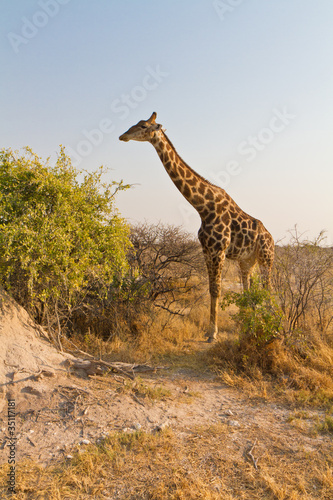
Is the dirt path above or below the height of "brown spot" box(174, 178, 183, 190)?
below

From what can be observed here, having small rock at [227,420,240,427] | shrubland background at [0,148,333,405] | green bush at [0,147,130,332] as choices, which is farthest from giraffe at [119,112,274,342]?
small rock at [227,420,240,427]

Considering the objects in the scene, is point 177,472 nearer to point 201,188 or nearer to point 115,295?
point 115,295

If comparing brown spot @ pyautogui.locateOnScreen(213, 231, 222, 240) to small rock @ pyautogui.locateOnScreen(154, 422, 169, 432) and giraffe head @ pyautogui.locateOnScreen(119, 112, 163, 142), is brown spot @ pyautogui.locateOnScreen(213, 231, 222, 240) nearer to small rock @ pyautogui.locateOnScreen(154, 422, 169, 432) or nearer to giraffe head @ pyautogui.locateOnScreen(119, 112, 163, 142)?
giraffe head @ pyautogui.locateOnScreen(119, 112, 163, 142)

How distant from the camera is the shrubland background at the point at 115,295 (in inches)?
199

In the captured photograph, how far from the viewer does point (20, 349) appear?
4.84m

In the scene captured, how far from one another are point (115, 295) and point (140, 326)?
896 mm

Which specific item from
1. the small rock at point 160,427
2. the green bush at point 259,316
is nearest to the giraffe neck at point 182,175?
the green bush at point 259,316

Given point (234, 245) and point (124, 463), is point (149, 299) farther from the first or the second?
point (124, 463)

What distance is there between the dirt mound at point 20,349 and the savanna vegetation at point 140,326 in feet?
0.86

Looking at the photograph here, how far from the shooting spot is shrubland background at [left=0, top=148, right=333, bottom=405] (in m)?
5.07

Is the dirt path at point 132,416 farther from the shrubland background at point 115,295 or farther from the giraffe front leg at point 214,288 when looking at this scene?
the giraffe front leg at point 214,288

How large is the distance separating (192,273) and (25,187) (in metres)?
5.87

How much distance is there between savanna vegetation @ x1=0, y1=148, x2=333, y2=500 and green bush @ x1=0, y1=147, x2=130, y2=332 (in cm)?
2

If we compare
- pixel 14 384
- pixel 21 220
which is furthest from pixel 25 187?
pixel 14 384
